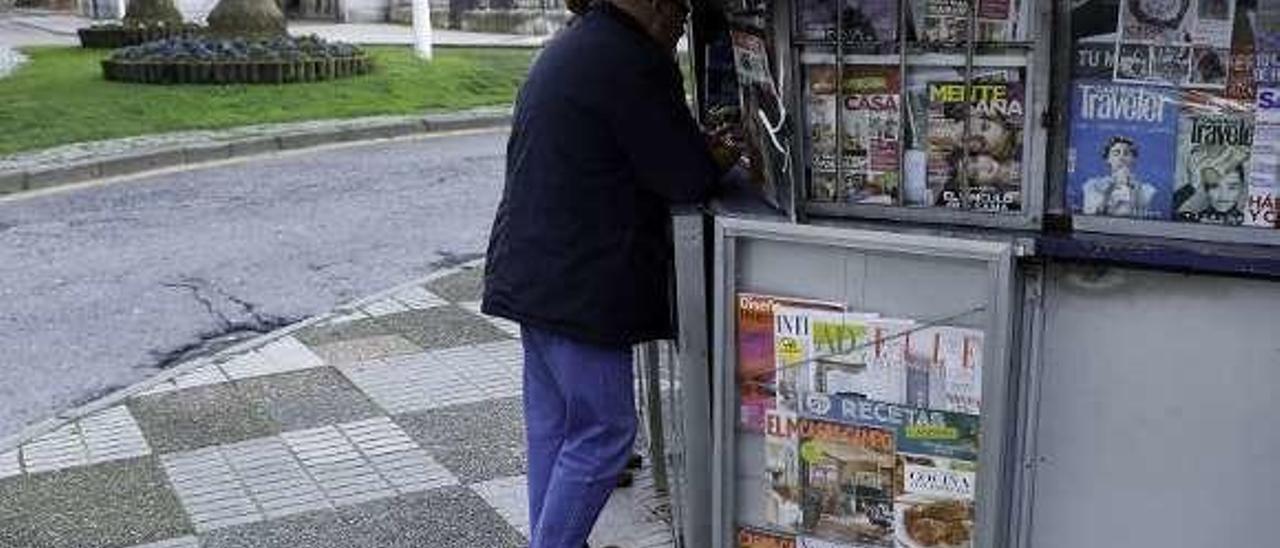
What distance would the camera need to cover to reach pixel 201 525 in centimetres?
421

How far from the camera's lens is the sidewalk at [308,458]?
413 cm

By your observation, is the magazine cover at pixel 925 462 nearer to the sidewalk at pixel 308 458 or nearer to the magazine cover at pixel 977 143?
the magazine cover at pixel 977 143

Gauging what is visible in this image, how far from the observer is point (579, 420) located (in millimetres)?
3303

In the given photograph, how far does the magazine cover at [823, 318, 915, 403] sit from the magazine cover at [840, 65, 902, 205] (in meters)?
0.26

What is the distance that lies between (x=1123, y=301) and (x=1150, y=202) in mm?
197

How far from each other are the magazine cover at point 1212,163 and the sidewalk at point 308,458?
6.00 ft

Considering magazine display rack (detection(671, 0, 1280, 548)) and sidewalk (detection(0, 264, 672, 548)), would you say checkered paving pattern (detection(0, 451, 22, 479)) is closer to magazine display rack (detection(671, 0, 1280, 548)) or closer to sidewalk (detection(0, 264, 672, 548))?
sidewalk (detection(0, 264, 672, 548))

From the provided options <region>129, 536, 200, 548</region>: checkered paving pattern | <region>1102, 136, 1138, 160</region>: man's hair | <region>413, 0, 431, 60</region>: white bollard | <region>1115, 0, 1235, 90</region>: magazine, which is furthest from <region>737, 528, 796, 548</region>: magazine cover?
<region>413, 0, 431, 60</region>: white bollard

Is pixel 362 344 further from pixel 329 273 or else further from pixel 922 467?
pixel 922 467

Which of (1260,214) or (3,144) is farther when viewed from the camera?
(3,144)

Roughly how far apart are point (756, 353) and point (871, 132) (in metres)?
0.53

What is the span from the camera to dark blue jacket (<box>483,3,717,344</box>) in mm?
2963

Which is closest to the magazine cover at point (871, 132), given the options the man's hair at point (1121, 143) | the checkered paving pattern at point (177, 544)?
the man's hair at point (1121, 143)

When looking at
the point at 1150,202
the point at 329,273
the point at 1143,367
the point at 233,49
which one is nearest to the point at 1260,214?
the point at 1150,202
